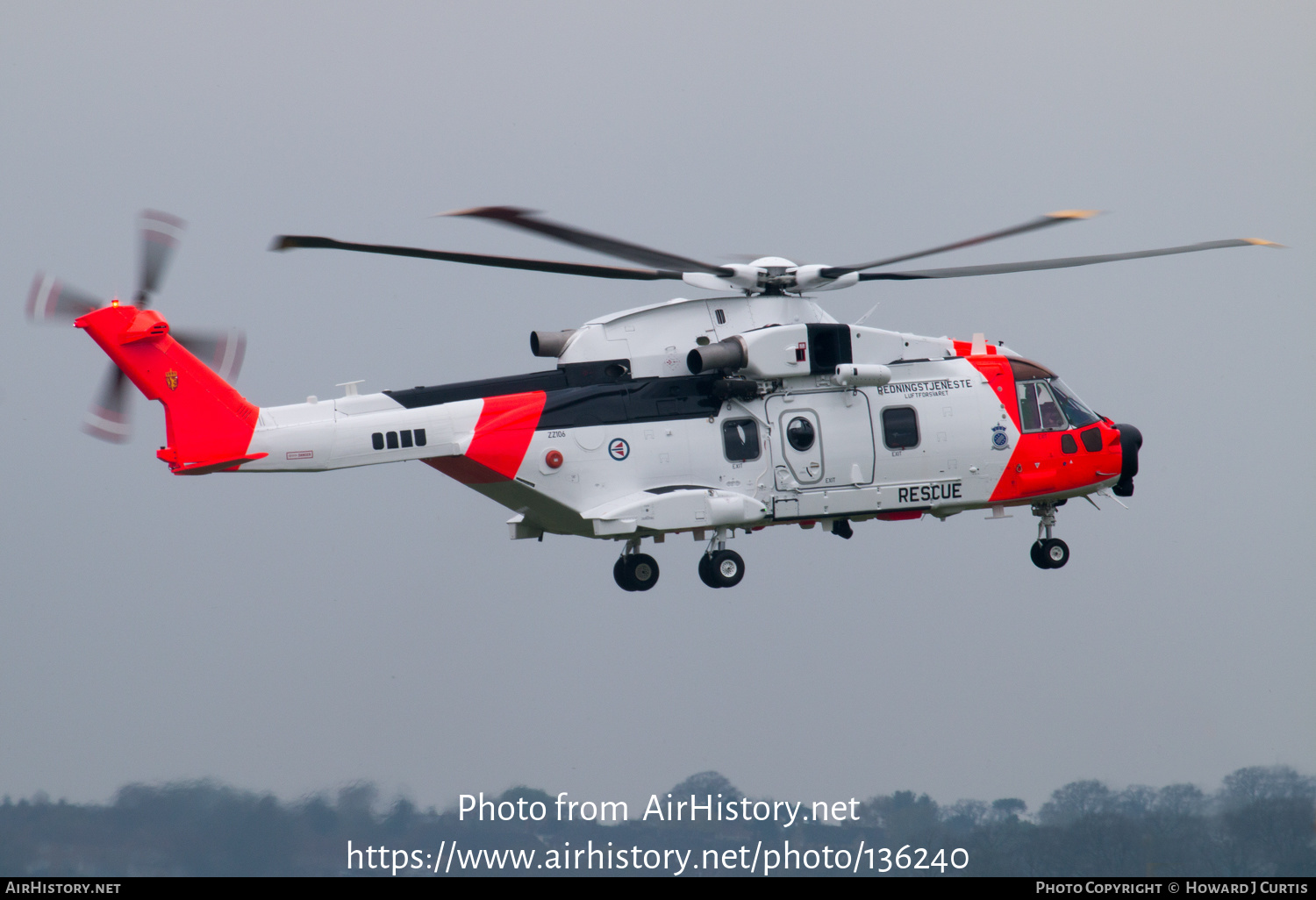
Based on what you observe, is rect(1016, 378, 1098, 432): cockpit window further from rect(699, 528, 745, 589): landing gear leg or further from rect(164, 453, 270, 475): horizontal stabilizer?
rect(164, 453, 270, 475): horizontal stabilizer

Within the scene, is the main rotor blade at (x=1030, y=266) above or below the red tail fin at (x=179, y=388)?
above

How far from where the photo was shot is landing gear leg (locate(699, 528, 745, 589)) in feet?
69.2

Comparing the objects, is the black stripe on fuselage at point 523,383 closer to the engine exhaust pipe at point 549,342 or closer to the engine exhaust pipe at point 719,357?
the engine exhaust pipe at point 549,342

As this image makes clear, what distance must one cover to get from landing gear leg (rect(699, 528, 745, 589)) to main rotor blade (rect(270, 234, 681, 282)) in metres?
3.88

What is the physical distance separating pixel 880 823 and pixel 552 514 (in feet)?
47.4

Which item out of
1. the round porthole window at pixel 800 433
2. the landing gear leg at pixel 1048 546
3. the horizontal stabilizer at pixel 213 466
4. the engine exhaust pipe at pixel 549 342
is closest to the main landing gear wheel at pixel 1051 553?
the landing gear leg at pixel 1048 546

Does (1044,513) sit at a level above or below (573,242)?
below

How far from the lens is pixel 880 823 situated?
102ft

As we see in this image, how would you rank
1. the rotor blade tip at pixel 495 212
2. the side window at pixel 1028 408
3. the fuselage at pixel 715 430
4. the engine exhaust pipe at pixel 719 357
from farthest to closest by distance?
the side window at pixel 1028 408, the engine exhaust pipe at pixel 719 357, the fuselage at pixel 715 430, the rotor blade tip at pixel 495 212

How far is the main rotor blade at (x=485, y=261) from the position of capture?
55.9 feet

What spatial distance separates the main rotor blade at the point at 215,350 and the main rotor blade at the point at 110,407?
2.96ft

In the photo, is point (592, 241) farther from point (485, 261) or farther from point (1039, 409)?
point (1039, 409)

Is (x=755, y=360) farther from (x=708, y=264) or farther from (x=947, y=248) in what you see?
(x=947, y=248)
